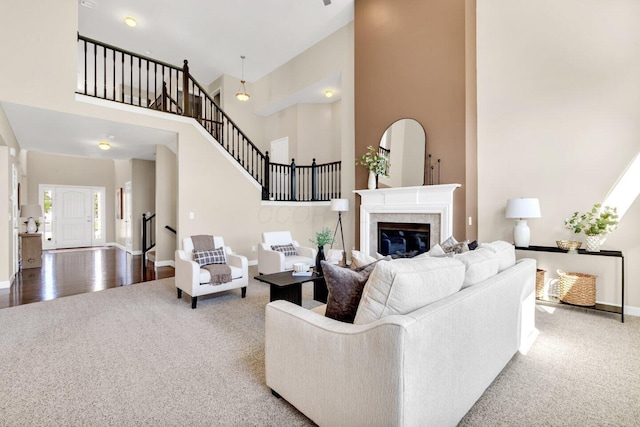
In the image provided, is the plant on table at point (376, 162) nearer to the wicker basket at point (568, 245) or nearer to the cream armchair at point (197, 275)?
the wicker basket at point (568, 245)

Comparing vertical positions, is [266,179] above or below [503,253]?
above

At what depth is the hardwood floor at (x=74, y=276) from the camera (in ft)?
15.0

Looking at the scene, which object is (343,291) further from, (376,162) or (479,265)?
(376,162)

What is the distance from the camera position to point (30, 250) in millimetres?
6691

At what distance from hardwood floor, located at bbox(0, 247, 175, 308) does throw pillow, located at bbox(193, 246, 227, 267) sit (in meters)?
1.92

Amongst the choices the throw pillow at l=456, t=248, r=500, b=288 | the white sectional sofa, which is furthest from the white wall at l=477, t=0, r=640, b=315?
the white sectional sofa

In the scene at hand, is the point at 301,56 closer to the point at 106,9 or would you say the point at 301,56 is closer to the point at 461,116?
the point at 106,9

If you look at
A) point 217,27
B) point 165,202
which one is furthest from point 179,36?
point 165,202

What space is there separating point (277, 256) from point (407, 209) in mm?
2257

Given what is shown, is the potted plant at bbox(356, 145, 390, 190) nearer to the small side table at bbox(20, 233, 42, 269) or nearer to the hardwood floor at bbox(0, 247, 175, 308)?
the hardwood floor at bbox(0, 247, 175, 308)

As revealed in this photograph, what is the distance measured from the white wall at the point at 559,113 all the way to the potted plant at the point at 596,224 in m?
0.15

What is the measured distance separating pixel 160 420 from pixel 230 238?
4.81m

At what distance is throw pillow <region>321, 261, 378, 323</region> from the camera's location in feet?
5.78

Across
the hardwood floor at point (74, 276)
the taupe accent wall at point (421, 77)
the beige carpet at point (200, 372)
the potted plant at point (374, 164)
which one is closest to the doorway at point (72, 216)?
the hardwood floor at point (74, 276)
